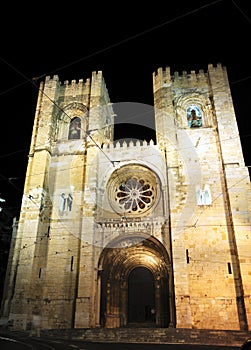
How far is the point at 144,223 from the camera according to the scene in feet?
44.2

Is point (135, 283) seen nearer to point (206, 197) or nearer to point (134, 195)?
point (134, 195)

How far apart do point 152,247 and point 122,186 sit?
3.98 m

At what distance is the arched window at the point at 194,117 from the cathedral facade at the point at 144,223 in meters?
0.07

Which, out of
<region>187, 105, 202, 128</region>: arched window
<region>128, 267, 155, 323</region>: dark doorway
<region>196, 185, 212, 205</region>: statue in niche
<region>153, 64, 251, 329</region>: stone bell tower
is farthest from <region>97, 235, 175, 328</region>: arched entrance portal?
<region>187, 105, 202, 128</region>: arched window

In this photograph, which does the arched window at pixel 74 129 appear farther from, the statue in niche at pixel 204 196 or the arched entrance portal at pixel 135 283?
the statue in niche at pixel 204 196

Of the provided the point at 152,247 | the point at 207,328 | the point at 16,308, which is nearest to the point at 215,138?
the point at 152,247

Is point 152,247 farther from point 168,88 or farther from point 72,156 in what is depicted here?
point 168,88

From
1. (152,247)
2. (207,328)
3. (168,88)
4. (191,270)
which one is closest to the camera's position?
(207,328)

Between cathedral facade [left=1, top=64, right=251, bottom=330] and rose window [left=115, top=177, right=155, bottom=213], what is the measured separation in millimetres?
57

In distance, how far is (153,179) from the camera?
15.4 m

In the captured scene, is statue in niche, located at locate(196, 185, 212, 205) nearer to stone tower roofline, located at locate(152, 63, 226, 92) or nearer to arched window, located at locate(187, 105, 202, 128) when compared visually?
arched window, located at locate(187, 105, 202, 128)

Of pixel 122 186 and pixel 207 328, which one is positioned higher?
pixel 122 186

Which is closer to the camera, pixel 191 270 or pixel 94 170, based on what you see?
pixel 191 270

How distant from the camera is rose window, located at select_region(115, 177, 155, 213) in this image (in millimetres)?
15016
